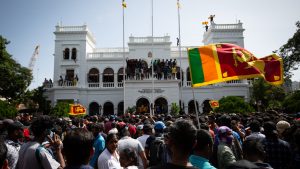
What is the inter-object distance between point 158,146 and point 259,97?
23.2m

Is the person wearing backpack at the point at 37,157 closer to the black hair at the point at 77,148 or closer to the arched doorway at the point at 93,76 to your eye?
the black hair at the point at 77,148

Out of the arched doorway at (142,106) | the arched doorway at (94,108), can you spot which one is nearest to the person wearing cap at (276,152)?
the arched doorway at (142,106)

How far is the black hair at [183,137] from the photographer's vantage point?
2.21 m

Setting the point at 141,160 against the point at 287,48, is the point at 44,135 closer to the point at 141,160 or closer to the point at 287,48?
the point at 141,160

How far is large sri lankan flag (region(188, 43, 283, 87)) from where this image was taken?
21.6 ft

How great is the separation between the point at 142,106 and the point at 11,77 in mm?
13224

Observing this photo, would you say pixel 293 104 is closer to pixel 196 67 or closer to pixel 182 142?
pixel 196 67

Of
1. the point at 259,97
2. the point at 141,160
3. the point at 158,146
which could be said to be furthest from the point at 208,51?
the point at 259,97

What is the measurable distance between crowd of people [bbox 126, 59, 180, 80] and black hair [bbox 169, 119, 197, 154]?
2546 centimetres

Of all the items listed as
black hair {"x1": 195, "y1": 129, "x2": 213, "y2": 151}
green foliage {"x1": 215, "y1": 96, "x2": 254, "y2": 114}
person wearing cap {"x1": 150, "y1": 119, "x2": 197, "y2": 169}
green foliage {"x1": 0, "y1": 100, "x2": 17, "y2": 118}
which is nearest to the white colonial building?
green foliage {"x1": 215, "y1": 96, "x2": 254, "y2": 114}

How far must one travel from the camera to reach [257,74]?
686 centimetres

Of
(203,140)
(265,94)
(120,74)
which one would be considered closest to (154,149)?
(203,140)

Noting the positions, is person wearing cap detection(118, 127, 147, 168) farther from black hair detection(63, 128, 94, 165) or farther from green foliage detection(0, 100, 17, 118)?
green foliage detection(0, 100, 17, 118)

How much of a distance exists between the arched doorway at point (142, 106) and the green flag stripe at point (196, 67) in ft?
66.7
